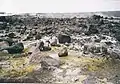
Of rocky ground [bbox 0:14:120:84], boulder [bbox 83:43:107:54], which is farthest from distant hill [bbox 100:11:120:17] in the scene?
boulder [bbox 83:43:107:54]

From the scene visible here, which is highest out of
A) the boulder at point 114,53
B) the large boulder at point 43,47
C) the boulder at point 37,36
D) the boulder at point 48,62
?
the boulder at point 37,36

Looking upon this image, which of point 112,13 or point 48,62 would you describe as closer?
point 48,62

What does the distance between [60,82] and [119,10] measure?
0.78 m

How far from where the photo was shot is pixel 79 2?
2.09 metres

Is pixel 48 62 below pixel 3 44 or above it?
below

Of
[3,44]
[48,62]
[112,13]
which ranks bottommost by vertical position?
[48,62]

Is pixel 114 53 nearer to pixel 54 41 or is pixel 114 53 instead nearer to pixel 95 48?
pixel 95 48

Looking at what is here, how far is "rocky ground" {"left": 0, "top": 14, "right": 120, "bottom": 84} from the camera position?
1826 millimetres

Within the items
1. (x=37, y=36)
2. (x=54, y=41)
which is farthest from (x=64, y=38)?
(x=37, y=36)

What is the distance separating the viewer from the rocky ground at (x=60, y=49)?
1.83 metres

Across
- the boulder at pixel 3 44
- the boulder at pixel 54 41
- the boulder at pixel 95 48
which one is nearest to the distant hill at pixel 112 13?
the boulder at pixel 95 48

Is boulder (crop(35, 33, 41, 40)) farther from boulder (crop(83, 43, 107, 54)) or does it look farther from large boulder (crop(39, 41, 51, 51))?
boulder (crop(83, 43, 107, 54))

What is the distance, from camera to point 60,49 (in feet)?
6.37

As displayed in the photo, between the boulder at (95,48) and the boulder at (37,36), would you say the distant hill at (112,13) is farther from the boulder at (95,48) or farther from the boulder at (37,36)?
the boulder at (37,36)
